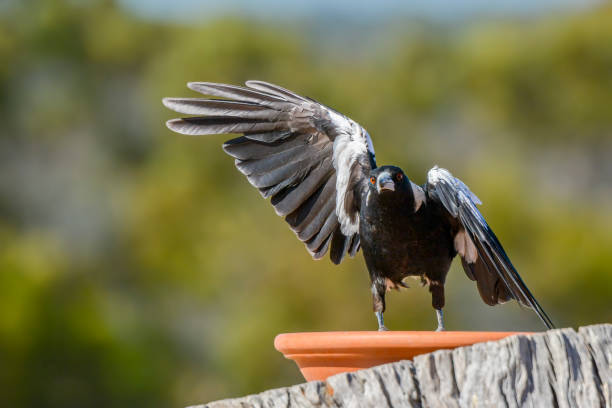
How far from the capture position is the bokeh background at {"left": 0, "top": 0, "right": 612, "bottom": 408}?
45.0 ft

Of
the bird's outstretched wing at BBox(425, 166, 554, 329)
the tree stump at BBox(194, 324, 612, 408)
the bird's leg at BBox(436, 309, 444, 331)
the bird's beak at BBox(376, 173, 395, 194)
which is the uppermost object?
the bird's beak at BBox(376, 173, 395, 194)

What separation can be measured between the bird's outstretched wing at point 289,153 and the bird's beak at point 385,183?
18.5 inches

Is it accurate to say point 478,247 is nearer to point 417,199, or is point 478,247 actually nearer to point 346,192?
point 417,199

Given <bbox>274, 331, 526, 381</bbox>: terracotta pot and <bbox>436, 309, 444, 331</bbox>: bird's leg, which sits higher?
<bbox>274, 331, 526, 381</bbox>: terracotta pot

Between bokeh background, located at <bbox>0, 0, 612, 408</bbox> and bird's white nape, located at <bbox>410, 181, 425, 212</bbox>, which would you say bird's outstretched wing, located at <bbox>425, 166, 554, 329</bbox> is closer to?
bird's white nape, located at <bbox>410, 181, 425, 212</bbox>

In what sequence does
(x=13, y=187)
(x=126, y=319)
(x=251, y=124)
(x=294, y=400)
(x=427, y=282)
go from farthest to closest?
(x=13, y=187) < (x=126, y=319) < (x=251, y=124) < (x=427, y=282) < (x=294, y=400)

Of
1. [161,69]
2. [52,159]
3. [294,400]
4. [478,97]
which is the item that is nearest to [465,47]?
[478,97]

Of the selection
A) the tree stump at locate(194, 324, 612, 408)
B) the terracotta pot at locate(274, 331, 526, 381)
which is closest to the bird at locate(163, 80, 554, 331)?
the terracotta pot at locate(274, 331, 526, 381)

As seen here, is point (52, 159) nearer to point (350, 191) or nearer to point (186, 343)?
point (186, 343)

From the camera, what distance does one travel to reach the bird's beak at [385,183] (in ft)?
12.3

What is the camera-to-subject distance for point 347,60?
70.5ft

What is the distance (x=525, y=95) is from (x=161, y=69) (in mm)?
7764

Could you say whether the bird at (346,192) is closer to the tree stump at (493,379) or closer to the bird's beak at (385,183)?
the bird's beak at (385,183)

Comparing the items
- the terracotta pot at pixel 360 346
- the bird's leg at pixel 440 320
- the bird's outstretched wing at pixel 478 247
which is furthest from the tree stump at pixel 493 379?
the bird's leg at pixel 440 320
